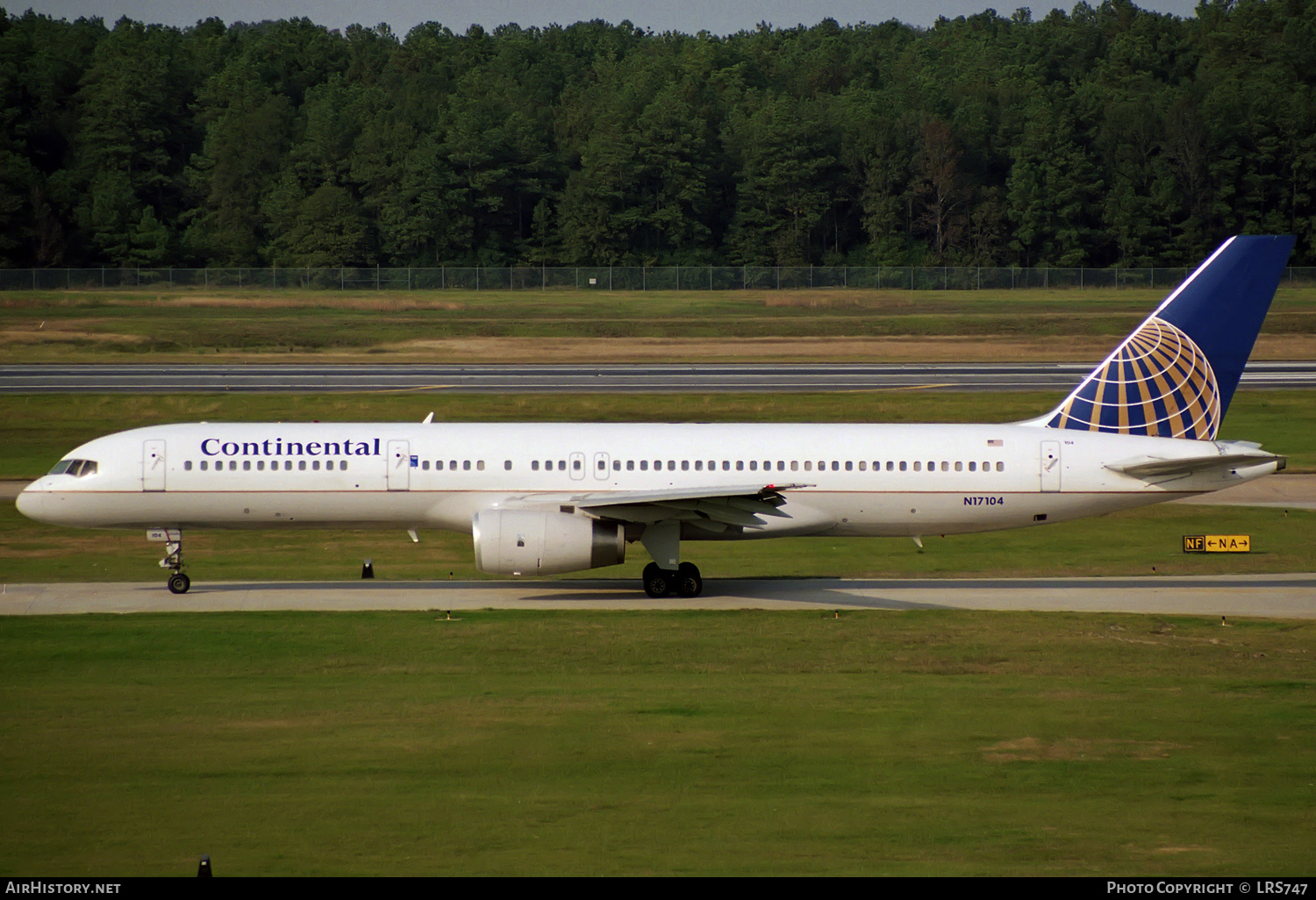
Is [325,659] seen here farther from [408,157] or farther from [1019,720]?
[408,157]

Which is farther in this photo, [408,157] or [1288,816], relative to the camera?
[408,157]

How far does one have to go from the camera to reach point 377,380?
2788 inches

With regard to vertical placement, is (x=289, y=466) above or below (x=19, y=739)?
above

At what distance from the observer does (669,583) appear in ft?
104

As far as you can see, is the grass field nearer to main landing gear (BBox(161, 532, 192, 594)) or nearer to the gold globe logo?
the gold globe logo

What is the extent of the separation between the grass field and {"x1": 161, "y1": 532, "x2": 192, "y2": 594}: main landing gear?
5139 centimetres

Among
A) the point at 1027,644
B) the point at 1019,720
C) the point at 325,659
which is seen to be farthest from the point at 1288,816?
the point at 325,659

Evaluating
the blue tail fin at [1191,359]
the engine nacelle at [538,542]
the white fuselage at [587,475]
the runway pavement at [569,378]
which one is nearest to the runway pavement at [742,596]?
the engine nacelle at [538,542]

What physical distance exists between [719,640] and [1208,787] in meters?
10.6

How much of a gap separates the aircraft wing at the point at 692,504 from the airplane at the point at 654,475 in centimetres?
7

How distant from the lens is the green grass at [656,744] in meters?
15.9

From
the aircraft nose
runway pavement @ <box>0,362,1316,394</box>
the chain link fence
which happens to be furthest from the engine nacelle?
the chain link fence

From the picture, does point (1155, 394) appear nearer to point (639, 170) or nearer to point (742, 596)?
point (742, 596)

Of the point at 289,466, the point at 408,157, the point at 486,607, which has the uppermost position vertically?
the point at 408,157
